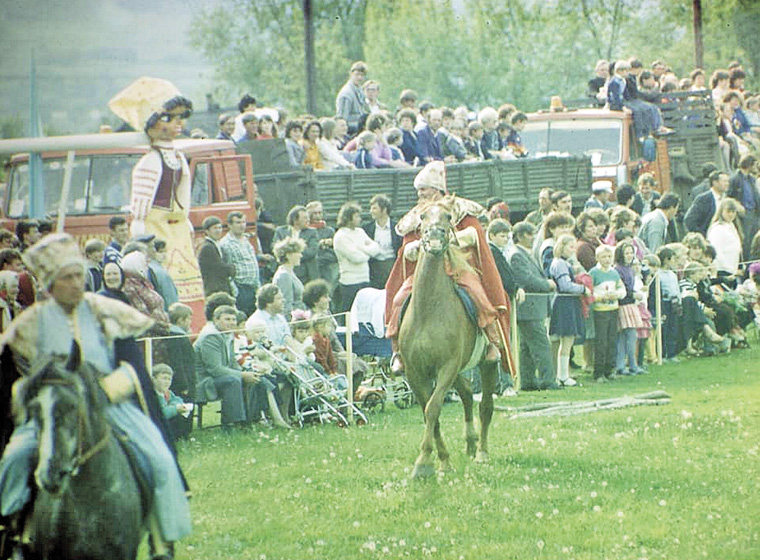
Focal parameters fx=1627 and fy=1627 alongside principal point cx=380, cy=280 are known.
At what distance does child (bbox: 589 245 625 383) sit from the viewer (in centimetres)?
1445

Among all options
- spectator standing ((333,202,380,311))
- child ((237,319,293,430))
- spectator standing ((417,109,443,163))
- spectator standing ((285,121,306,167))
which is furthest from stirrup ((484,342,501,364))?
spectator standing ((417,109,443,163))

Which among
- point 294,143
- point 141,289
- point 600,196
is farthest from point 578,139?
point 141,289

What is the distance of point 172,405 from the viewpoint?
33.6 feet

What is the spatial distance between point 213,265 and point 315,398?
134 cm

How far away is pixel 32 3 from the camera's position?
8.15m

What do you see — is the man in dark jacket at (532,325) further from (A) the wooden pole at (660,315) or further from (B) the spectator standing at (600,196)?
(B) the spectator standing at (600,196)

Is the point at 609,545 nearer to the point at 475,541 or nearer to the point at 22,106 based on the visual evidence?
the point at 475,541

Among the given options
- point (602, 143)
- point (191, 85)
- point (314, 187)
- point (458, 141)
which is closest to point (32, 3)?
point (191, 85)

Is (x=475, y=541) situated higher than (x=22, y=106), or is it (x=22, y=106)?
(x=22, y=106)

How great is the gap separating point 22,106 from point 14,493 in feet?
7.92

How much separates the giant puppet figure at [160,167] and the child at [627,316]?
6371 millimetres

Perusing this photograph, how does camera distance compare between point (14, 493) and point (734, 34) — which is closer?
point (14, 493)

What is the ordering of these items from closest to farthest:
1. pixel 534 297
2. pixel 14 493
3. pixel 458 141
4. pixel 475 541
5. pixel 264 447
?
pixel 14 493, pixel 475 541, pixel 264 447, pixel 534 297, pixel 458 141

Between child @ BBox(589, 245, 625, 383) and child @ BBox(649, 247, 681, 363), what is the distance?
1.42 m
